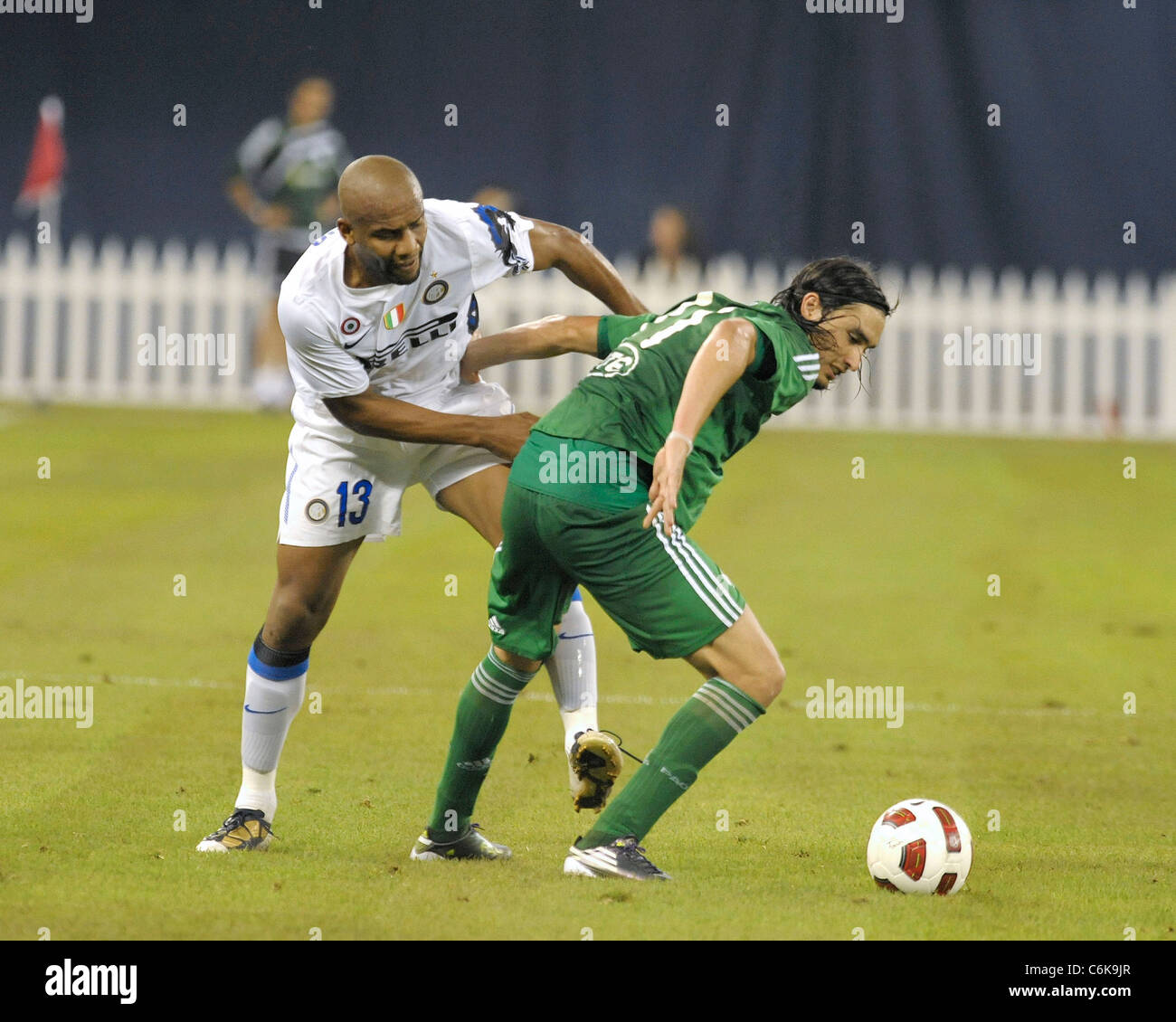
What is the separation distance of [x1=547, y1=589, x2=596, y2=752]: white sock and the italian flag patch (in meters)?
1.09

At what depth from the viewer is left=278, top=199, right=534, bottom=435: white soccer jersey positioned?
5320mm

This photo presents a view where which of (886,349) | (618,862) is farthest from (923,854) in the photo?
(886,349)

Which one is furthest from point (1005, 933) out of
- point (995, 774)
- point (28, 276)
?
point (28, 276)

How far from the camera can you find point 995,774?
23.4 feet

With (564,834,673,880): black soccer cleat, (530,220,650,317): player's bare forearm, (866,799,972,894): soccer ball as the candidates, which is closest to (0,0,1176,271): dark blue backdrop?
(530,220,650,317): player's bare forearm

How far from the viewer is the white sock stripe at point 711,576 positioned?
4695mm

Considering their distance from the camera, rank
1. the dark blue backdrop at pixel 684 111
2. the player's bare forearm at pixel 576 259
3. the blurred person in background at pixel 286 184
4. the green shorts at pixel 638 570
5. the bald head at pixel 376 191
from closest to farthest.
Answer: the green shorts at pixel 638 570 → the bald head at pixel 376 191 → the player's bare forearm at pixel 576 259 → the blurred person in background at pixel 286 184 → the dark blue backdrop at pixel 684 111

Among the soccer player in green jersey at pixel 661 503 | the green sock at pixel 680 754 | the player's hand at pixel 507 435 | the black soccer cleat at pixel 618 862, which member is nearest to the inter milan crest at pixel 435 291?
the player's hand at pixel 507 435

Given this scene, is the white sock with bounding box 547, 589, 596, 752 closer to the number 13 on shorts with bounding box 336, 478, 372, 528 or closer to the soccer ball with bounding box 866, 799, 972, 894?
the number 13 on shorts with bounding box 336, 478, 372, 528

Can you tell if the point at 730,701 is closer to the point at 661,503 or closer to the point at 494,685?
the point at 661,503

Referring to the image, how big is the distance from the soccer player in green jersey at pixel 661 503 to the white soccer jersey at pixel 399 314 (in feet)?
2.65

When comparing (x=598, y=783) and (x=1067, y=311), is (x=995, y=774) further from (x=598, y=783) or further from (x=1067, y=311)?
(x=1067, y=311)

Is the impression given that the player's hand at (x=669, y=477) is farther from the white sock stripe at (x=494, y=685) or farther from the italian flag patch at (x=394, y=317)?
the italian flag patch at (x=394, y=317)

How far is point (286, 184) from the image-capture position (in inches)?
646
